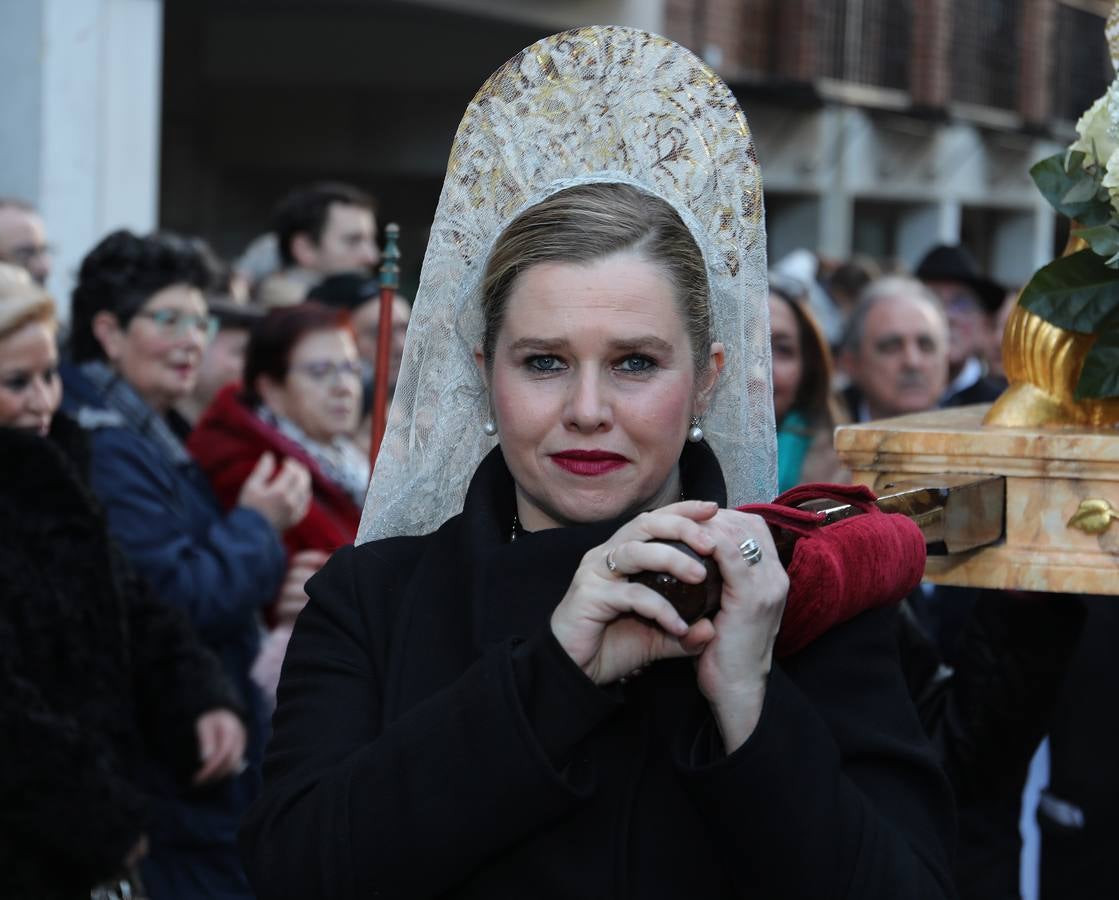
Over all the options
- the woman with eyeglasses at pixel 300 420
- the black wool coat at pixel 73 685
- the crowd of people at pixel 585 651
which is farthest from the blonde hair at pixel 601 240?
the woman with eyeglasses at pixel 300 420

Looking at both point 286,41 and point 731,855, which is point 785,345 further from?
point 286,41

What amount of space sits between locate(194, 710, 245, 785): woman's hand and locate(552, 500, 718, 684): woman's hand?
7.85 feet

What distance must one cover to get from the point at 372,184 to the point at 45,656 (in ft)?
39.9

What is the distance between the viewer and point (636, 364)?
2.04m

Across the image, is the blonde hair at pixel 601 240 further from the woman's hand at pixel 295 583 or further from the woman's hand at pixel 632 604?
the woman's hand at pixel 295 583

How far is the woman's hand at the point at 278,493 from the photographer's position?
14.7 feet

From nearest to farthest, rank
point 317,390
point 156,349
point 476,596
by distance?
1. point 476,596
2. point 156,349
3. point 317,390

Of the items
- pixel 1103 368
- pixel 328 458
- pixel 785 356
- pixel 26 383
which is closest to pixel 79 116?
pixel 328 458

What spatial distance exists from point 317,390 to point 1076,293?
2.83 m

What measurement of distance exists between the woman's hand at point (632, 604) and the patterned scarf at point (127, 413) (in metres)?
2.89

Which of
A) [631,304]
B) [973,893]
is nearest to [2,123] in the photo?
[973,893]

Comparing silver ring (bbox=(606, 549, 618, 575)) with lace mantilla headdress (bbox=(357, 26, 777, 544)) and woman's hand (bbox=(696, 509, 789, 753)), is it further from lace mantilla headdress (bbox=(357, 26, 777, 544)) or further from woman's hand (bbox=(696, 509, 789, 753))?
lace mantilla headdress (bbox=(357, 26, 777, 544))

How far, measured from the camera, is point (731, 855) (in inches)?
70.1

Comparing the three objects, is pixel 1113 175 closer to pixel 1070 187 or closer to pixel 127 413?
pixel 1070 187
